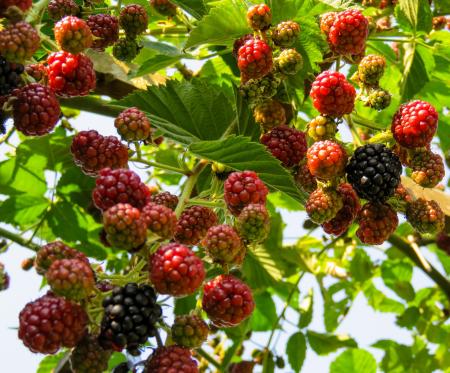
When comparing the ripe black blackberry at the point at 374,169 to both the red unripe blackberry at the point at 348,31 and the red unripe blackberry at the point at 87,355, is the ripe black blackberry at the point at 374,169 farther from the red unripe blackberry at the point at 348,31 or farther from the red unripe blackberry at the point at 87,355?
the red unripe blackberry at the point at 87,355

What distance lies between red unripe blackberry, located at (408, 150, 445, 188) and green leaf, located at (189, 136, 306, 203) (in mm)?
302

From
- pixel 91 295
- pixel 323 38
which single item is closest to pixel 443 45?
pixel 323 38

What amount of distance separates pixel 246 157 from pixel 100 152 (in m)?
0.38

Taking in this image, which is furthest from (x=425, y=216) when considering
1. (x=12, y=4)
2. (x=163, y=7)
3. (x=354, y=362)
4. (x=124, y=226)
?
(x=354, y=362)

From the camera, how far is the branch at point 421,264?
3600 millimetres

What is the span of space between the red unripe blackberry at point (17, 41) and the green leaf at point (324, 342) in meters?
2.25

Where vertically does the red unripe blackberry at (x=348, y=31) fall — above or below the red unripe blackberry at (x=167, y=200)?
above

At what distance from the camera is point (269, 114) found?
207 centimetres

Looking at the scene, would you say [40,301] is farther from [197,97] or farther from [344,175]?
[197,97]

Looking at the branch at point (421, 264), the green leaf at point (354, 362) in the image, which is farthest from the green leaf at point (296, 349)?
the branch at point (421, 264)

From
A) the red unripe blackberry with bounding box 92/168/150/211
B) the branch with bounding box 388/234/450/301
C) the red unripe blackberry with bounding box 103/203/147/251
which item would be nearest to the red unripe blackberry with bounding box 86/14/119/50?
the red unripe blackberry with bounding box 92/168/150/211

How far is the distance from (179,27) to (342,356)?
1.52 metres

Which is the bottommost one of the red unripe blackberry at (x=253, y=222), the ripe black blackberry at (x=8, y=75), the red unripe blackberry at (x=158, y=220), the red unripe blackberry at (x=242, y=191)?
the red unripe blackberry at (x=158, y=220)

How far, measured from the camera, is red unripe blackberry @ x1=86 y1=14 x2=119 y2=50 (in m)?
2.10
